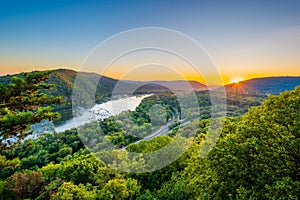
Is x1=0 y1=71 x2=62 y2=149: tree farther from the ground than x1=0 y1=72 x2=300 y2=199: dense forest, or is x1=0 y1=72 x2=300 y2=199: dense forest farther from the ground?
x1=0 y1=71 x2=62 y2=149: tree

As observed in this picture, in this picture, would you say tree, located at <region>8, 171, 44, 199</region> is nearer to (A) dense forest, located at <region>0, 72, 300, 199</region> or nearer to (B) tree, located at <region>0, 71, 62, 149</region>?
(A) dense forest, located at <region>0, 72, 300, 199</region>

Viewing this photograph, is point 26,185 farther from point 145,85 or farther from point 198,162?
point 198,162

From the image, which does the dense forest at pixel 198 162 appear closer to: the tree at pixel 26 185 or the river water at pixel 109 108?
the tree at pixel 26 185

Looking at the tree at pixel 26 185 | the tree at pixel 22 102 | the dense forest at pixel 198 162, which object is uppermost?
the tree at pixel 22 102

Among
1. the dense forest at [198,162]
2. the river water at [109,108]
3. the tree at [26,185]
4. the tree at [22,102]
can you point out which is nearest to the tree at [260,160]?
the dense forest at [198,162]

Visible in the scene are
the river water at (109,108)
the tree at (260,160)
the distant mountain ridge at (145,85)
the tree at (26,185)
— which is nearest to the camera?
the tree at (260,160)

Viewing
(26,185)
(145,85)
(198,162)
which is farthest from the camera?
(145,85)

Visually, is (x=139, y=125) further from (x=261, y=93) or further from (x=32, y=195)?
(x=261, y=93)

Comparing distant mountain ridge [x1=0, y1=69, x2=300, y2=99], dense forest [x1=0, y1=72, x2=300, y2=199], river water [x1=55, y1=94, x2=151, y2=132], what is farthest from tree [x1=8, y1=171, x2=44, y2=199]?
river water [x1=55, y1=94, x2=151, y2=132]

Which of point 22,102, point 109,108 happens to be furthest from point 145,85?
point 109,108

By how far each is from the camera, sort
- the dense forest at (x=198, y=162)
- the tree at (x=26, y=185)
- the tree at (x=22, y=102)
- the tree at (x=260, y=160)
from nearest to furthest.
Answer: the tree at (x=22, y=102)
the dense forest at (x=198, y=162)
the tree at (x=260, y=160)
the tree at (x=26, y=185)


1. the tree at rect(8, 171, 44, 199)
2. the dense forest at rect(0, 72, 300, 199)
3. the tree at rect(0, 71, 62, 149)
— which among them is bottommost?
the tree at rect(8, 171, 44, 199)

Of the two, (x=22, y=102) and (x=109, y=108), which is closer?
(x=22, y=102)
